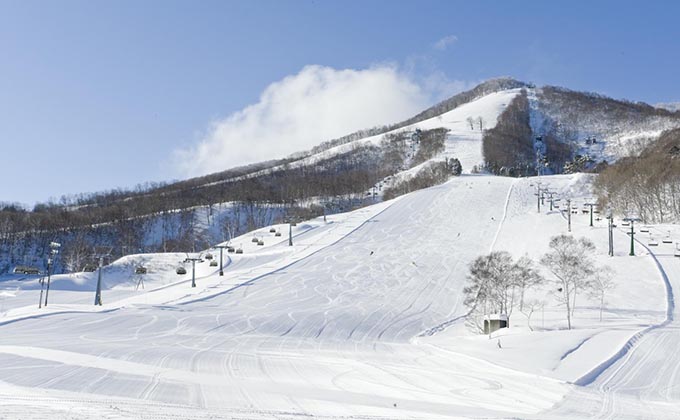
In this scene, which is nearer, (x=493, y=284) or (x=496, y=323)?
(x=496, y=323)

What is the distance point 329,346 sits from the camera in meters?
24.9

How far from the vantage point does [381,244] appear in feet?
199

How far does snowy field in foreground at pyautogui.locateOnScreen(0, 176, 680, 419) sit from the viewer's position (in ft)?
41.2

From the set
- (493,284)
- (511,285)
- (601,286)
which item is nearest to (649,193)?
(601,286)

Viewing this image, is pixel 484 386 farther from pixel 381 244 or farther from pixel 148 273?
pixel 148 273

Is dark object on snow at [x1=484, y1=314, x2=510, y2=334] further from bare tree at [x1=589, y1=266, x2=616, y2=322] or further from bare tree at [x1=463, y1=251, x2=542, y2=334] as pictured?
bare tree at [x1=589, y1=266, x2=616, y2=322]

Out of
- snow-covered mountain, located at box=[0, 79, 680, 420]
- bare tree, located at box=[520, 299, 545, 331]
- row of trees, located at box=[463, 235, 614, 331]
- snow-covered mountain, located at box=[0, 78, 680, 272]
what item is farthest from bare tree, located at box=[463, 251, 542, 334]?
snow-covered mountain, located at box=[0, 78, 680, 272]

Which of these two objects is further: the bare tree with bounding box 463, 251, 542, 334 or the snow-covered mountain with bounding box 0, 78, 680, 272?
the snow-covered mountain with bounding box 0, 78, 680, 272

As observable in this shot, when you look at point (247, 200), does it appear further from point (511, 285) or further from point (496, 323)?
point (496, 323)

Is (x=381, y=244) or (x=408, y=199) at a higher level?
(x=408, y=199)

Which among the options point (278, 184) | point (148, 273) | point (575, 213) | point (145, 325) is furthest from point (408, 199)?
point (278, 184)

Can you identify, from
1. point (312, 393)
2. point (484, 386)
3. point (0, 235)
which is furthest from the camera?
point (0, 235)

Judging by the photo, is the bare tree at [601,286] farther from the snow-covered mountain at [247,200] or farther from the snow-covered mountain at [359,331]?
the snow-covered mountain at [247,200]

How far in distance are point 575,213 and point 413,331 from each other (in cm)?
5237
